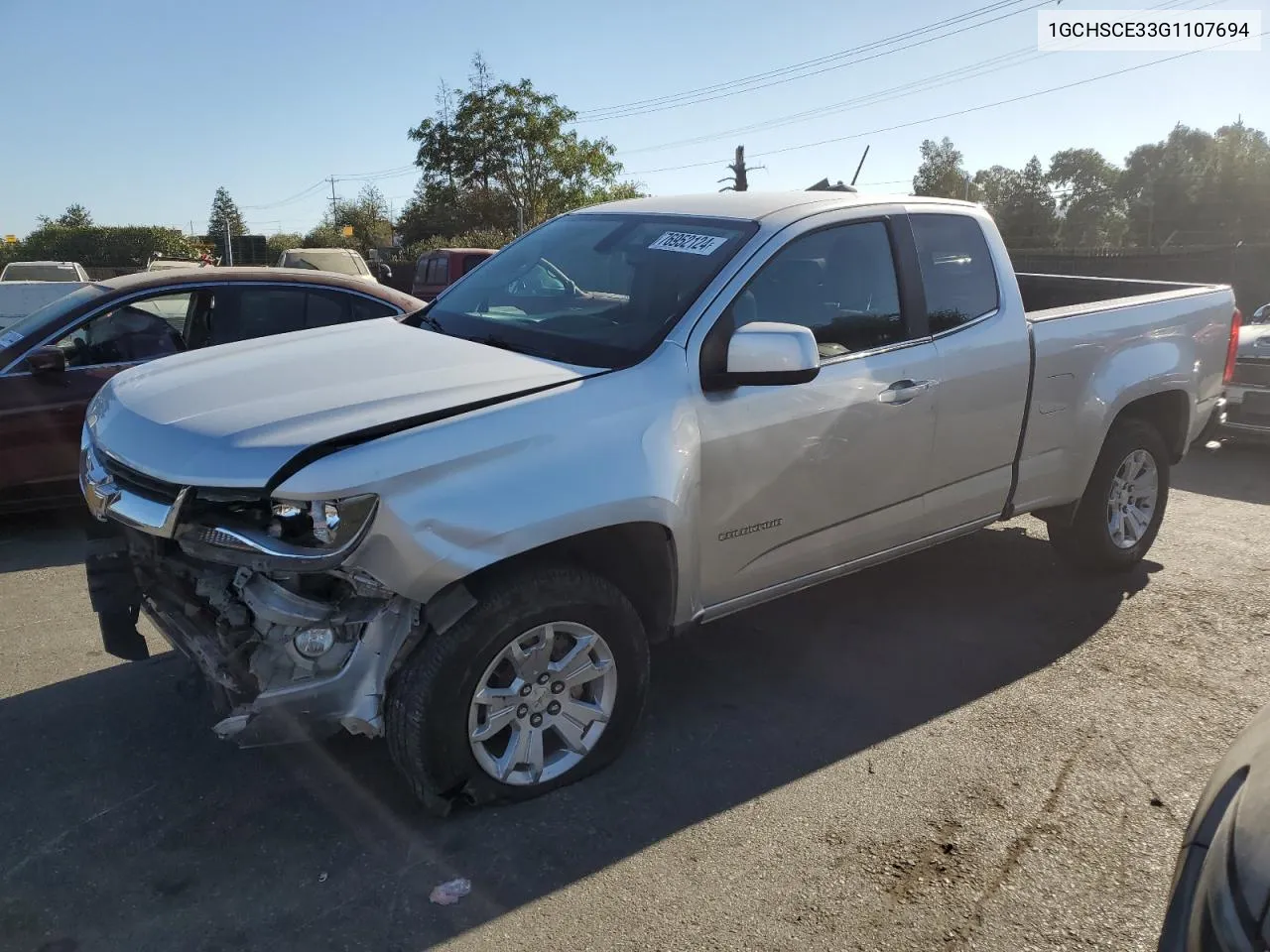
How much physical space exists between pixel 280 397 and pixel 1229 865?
9.02 feet

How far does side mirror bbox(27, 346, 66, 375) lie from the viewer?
5914 mm

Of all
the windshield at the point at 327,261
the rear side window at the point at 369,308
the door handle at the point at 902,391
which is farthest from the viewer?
the windshield at the point at 327,261

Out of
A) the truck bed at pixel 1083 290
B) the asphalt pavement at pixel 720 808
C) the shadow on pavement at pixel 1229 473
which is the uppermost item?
the truck bed at pixel 1083 290

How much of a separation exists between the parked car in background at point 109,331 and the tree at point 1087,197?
5976cm

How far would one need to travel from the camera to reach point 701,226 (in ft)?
13.1

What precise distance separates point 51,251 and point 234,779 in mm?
44572

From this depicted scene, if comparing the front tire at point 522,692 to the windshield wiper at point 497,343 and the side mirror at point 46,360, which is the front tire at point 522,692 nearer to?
the windshield wiper at point 497,343

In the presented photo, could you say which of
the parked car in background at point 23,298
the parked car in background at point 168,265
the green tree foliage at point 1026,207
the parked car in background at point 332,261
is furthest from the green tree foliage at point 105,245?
the green tree foliage at point 1026,207

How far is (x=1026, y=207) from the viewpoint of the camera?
59.4 m

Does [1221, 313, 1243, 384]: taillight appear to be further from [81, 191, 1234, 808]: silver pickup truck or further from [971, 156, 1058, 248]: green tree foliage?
[971, 156, 1058, 248]: green tree foliage

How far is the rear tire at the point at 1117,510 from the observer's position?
5258 millimetres

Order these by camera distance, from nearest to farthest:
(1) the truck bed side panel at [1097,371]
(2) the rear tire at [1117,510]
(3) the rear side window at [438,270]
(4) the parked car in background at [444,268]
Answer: (1) the truck bed side panel at [1097,371] → (2) the rear tire at [1117,510] → (4) the parked car in background at [444,268] → (3) the rear side window at [438,270]

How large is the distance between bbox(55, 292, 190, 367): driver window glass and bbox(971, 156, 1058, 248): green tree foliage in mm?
46893

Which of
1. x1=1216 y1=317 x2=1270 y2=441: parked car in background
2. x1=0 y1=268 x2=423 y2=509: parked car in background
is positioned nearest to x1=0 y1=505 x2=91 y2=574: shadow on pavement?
x1=0 y1=268 x2=423 y2=509: parked car in background
